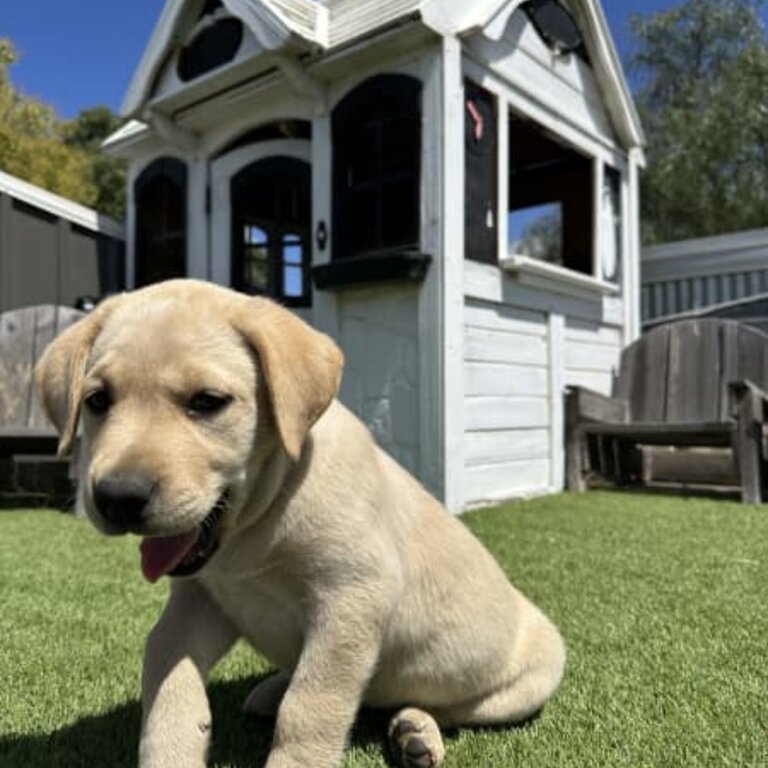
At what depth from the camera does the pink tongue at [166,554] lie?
1.53 metres

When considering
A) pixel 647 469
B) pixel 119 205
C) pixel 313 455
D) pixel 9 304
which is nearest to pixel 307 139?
pixel 9 304

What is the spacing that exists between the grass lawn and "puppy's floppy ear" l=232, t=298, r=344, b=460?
2.66 feet

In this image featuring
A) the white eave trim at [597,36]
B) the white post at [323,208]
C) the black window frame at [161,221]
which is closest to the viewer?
the white eave trim at [597,36]

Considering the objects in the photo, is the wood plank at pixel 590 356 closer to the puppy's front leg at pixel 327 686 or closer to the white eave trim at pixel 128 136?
the white eave trim at pixel 128 136

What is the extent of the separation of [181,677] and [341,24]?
5627mm

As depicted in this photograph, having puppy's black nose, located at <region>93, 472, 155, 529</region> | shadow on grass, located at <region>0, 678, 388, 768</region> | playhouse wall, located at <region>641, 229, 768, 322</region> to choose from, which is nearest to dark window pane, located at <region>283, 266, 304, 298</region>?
playhouse wall, located at <region>641, 229, 768, 322</region>

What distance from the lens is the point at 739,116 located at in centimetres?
1608

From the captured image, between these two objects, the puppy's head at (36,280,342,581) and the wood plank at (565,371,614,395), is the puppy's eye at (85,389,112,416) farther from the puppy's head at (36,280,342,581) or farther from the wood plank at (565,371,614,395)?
the wood plank at (565,371,614,395)

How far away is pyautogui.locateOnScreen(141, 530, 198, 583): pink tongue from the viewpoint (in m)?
1.53

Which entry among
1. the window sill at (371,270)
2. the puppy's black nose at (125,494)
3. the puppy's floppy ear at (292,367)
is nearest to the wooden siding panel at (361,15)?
the window sill at (371,270)

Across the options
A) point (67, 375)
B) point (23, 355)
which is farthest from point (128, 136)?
point (67, 375)

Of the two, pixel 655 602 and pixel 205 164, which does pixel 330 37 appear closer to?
pixel 205 164

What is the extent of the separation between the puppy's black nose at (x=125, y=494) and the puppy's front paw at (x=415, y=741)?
2.68ft

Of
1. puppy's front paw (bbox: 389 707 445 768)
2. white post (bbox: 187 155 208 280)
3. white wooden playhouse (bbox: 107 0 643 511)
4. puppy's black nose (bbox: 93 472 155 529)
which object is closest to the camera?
puppy's black nose (bbox: 93 472 155 529)
